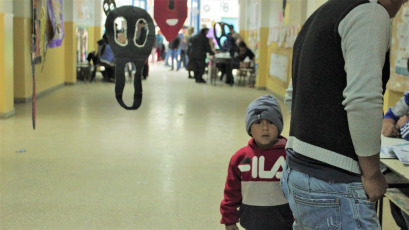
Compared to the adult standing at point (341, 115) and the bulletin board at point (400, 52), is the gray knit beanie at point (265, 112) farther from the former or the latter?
the bulletin board at point (400, 52)

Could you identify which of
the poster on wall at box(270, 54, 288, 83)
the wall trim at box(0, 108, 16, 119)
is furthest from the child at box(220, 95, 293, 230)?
the poster on wall at box(270, 54, 288, 83)

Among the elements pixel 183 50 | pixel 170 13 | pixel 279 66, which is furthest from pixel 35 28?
pixel 183 50

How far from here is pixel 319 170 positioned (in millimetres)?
1574

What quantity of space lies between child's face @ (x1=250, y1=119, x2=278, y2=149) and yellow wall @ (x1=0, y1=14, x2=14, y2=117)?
18.5ft

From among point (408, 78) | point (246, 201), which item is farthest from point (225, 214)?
point (408, 78)

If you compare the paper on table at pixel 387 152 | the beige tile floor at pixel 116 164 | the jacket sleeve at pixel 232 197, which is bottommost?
the beige tile floor at pixel 116 164

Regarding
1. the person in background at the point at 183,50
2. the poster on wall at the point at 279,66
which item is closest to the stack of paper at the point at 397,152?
the poster on wall at the point at 279,66

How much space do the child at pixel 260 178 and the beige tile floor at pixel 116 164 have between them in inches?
50.0

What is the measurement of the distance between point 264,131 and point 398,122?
3.30 ft

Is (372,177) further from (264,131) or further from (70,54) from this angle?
(70,54)

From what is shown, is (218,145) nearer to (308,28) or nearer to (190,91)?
(308,28)

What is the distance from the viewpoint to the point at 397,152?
8.05 feet

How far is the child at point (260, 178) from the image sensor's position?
2330 millimetres

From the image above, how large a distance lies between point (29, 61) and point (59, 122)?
209cm
